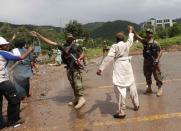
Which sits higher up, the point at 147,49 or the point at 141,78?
the point at 147,49

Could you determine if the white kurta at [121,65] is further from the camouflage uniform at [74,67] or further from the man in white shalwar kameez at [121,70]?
the camouflage uniform at [74,67]

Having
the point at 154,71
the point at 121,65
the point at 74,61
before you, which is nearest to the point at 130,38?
the point at 121,65

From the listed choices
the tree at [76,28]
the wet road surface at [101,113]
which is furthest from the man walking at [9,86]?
the tree at [76,28]

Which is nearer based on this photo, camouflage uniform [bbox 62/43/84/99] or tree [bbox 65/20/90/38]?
camouflage uniform [bbox 62/43/84/99]

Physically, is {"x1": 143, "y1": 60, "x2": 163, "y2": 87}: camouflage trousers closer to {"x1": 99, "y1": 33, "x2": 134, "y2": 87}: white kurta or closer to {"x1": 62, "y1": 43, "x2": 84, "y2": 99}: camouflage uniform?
{"x1": 62, "y1": 43, "x2": 84, "y2": 99}: camouflage uniform

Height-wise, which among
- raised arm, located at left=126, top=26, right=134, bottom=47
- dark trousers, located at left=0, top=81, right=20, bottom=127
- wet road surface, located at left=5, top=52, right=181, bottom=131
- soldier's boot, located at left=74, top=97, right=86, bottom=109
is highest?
raised arm, located at left=126, top=26, right=134, bottom=47

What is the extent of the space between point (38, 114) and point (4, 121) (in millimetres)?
967

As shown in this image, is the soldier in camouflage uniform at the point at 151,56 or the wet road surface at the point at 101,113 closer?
the wet road surface at the point at 101,113

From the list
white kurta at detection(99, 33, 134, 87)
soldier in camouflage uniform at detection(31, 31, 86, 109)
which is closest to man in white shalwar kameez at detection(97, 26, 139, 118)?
white kurta at detection(99, 33, 134, 87)

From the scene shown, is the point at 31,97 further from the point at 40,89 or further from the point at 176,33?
the point at 176,33

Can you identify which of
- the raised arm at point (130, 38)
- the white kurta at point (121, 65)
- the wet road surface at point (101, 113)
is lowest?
the wet road surface at point (101, 113)

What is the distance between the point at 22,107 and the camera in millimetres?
10094

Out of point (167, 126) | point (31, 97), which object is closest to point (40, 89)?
point (31, 97)

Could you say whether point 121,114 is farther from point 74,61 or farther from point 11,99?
point 11,99
